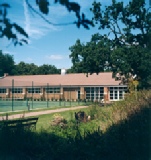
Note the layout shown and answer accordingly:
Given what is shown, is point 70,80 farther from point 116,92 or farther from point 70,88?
point 116,92

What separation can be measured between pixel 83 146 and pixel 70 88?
47310mm

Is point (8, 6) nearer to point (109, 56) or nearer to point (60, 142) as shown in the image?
point (60, 142)

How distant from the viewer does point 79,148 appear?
5.80m

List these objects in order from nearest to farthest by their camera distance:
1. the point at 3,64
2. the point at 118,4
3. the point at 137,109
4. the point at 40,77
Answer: the point at 3,64, the point at 137,109, the point at 118,4, the point at 40,77

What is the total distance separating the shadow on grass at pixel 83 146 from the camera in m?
5.72

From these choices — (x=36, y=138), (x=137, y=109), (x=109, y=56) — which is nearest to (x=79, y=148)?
(x=36, y=138)

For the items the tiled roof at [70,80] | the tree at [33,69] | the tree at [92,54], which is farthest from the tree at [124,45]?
the tree at [33,69]

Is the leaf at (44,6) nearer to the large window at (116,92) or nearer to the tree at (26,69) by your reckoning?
the large window at (116,92)

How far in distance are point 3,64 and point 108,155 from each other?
2776mm

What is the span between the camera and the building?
48375 millimetres

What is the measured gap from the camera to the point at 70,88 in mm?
53125

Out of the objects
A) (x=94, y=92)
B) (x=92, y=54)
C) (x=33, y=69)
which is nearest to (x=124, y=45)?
(x=92, y=54)

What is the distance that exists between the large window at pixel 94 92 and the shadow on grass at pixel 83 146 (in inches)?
1666

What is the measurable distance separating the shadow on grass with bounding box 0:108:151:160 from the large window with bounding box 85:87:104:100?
139 ft
